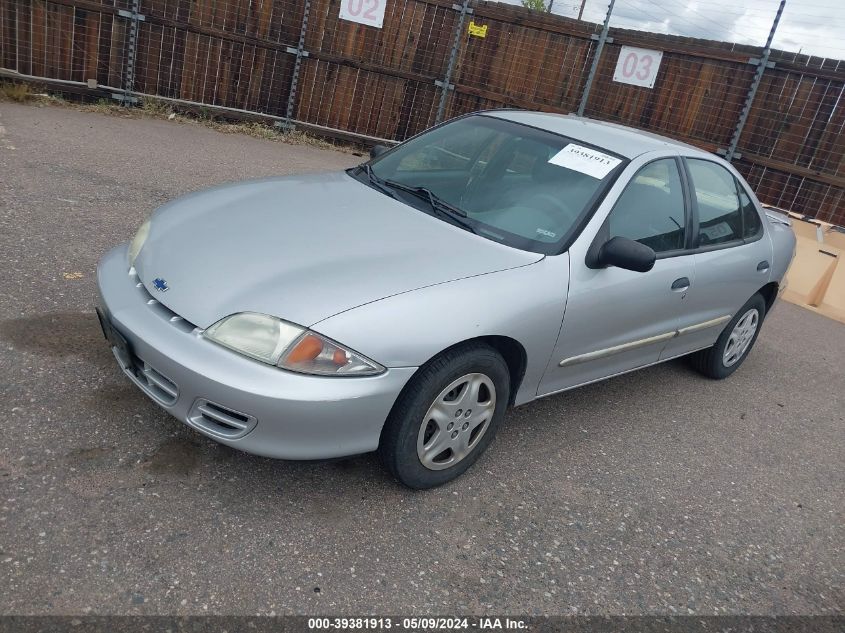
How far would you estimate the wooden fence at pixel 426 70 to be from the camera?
9.75 meters

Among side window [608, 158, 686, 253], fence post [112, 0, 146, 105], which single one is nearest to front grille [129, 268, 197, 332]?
side window [608, 158, 686, 253]

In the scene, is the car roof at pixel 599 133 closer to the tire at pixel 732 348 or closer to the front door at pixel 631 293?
the front door at pixel 631 293

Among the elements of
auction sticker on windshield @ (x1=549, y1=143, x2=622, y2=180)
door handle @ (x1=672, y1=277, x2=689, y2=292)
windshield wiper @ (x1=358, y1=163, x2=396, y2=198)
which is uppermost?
auction sticker on windshield @ (x1=549, y1=143, x2=622, y2=180)

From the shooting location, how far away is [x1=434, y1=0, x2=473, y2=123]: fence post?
11125 mm

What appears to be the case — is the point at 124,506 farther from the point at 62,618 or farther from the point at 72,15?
the point at 72,15

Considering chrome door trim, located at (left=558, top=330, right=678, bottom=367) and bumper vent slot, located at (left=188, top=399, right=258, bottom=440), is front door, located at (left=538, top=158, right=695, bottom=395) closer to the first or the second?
chrome door trim, located at (left=558, top=330, right=678, bottom=367)

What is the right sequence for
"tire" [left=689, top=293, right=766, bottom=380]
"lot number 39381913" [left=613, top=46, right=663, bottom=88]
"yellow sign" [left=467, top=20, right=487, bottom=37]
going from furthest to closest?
"yellow sign" [left=467, top=20, right=487, bottom=37]
"lot number 39381913" [left=613, top=46, right=663, bottom=88]
"tire" [left=689, top=293, right=766, bottom=380]

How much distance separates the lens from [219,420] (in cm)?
267

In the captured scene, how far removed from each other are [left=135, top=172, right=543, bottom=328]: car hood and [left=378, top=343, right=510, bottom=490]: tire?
27 cm

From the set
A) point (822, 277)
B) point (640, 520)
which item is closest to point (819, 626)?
point (640, 520)

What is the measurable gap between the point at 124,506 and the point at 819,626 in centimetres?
277

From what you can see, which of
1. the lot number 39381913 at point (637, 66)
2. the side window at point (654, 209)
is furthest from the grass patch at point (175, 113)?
the side window at point (654, 209)

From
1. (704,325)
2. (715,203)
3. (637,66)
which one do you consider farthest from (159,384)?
(637,66)

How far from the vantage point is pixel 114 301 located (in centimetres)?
301
